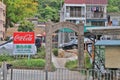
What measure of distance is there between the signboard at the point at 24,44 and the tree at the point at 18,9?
1715 inches

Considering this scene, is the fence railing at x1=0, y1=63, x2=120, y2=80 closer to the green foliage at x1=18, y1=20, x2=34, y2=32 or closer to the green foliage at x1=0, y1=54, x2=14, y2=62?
the green foliage at x1=0, y1=54, x2=14, y2=62

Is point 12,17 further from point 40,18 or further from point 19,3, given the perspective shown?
point 40,18

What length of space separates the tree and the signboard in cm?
4357

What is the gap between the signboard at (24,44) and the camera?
3045 centimetres

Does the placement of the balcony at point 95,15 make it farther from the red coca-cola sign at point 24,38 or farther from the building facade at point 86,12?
the red coca-cola sign at point 24,38

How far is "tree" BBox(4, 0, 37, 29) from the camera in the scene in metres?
75.4

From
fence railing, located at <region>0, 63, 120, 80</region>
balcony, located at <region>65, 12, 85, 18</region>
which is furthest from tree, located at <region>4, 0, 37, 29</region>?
fence railing, located at <region>0, 63, 120, 80</region>

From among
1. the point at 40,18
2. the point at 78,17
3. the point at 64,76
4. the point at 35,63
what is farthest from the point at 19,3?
the point at 64,76

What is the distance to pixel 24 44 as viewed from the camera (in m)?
31.1

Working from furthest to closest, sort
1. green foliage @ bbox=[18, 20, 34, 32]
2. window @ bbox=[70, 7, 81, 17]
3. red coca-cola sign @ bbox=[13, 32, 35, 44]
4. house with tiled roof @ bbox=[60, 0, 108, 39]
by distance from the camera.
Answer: green foliage @ bbox=[18, 20, 34, 32], window @ bbox=[70, 7, 81, 17], house with tiled roof @ bbox=[60, 0, 108, 39], red coca-cola sign @ bbox=[13, 32, 35, 44]

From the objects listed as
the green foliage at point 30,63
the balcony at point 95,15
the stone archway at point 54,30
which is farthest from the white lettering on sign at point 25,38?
the balcony at point 95,15

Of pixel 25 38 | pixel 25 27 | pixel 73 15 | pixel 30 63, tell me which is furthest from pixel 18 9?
pixel 30 63

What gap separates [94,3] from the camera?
71.1m

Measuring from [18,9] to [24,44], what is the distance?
46.0 meters
